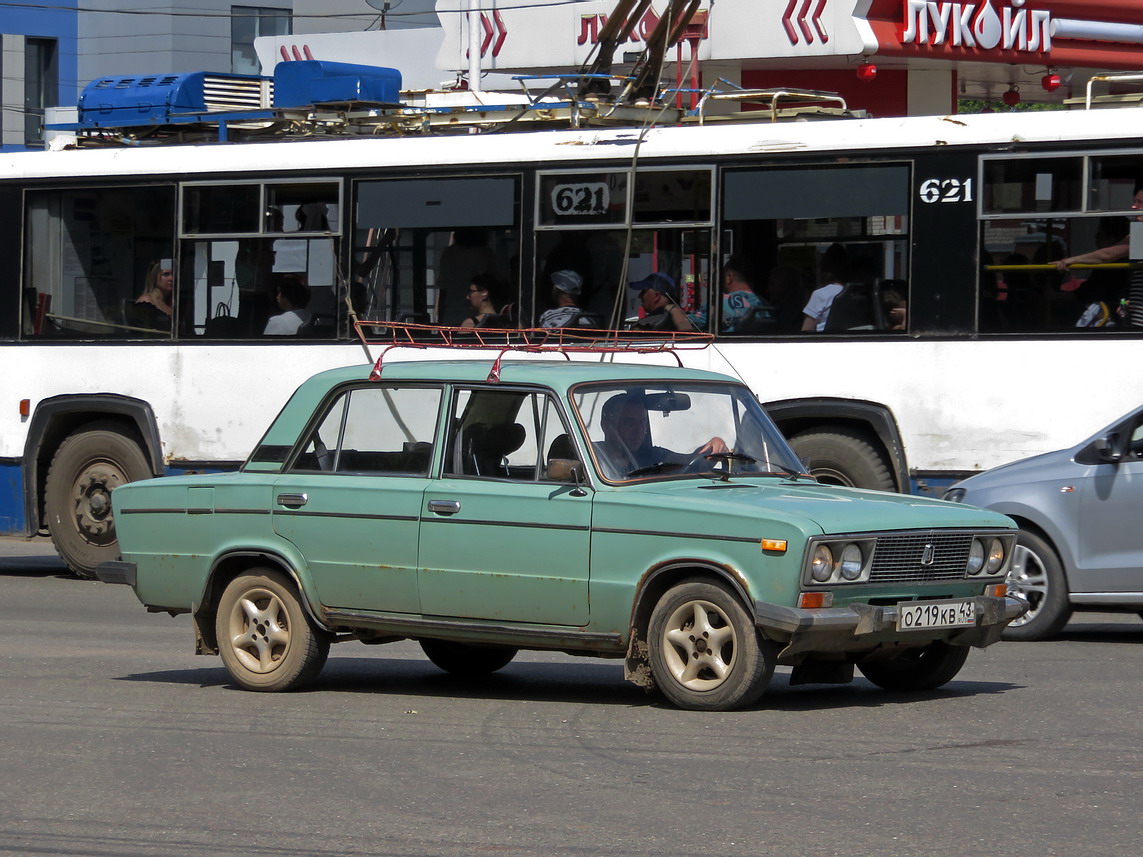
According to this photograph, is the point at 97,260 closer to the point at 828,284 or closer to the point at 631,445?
the point at 828,284

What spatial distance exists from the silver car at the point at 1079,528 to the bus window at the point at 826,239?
173 centimetres

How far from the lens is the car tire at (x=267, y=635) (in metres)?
9.16

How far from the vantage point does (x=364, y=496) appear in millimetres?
8953

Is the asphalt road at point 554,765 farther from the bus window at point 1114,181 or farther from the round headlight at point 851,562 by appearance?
the bus window at point 1114,181

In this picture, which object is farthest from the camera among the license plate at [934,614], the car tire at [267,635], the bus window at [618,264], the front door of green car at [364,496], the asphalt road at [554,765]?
the bus window at [618,264]

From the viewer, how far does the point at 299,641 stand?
915 cm

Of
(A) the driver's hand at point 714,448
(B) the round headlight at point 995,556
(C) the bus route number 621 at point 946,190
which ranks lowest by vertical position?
(B) the round headlight at point 995,556

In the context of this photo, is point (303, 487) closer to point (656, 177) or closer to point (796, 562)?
point (796, 562)

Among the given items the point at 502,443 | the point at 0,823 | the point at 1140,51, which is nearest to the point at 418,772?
the point at 0,823

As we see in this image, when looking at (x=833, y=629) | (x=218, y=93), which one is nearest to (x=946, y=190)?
(x=833, y=629)

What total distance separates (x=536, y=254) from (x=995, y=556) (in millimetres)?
6050

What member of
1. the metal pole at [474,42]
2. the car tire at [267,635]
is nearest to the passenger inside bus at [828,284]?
the car tire at [267,635]

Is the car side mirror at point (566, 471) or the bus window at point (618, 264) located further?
the bus window at point (618, 264)

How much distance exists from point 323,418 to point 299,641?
42.5 inches
